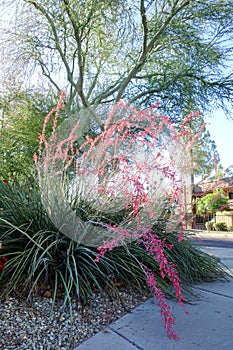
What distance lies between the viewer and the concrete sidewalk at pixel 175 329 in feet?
4.21

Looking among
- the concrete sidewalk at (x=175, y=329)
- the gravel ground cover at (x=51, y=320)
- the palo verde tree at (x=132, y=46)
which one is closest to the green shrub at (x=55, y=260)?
the gravel ground cover at (x=51, y=320)

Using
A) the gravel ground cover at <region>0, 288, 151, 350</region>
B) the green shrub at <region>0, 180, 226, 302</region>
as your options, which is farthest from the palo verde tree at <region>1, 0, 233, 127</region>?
the gravel ground cover at <region>0, 288, 151, 350</region>

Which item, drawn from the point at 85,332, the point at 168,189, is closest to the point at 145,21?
the point at 168,189

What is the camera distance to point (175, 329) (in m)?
1.42

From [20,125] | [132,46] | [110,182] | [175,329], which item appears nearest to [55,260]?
[110,182]

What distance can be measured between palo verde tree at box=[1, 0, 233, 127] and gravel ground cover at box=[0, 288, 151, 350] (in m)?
4.42

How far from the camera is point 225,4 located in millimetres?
5418

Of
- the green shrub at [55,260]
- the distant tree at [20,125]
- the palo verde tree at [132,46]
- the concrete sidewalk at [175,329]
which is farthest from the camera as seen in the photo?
the distant tree at [20,125]

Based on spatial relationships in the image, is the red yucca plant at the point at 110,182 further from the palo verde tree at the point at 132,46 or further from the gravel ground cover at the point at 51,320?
the palo verde tree at the point at 132,46

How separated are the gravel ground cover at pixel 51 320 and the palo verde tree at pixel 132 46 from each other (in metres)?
4.42

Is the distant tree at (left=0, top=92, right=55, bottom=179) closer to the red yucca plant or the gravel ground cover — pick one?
the red yucca plant

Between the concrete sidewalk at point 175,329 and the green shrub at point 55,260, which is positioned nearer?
the concrete sidewalk at point 175,329

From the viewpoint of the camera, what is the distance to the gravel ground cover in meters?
1.31

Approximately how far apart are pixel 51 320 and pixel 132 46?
6.14m
